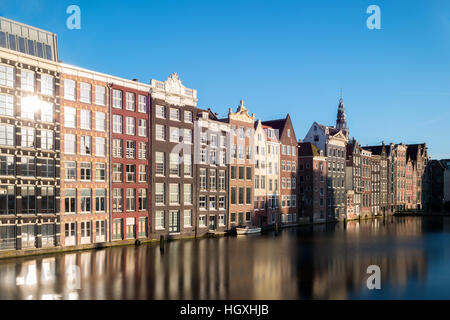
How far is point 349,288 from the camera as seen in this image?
1347 inches

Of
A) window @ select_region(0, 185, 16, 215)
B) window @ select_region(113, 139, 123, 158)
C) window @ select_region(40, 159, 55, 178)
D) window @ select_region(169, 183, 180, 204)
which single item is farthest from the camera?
window @ select_region(169, 183, 180, 204)

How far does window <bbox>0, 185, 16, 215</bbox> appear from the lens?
4703 centimetres

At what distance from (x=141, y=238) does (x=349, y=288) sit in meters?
33.6

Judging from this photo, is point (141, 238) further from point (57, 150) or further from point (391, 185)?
point (391, 185)

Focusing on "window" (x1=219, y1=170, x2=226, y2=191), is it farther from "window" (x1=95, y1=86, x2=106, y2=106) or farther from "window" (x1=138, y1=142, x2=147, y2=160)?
"window" (x1=95, y1=86, x2=106, y2=106)

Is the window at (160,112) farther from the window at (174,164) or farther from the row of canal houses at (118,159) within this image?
the window at (174,164)

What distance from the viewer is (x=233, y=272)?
130ft

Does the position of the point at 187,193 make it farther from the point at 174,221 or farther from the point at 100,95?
the point at 100,95

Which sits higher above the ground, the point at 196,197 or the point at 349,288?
the point at 196,197

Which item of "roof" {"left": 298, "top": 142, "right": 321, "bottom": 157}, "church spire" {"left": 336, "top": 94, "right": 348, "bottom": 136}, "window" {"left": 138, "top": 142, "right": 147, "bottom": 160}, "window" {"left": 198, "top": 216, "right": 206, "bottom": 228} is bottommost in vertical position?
"window" {"left": 198, "top": 216, "right": 206, "bottom": 228}

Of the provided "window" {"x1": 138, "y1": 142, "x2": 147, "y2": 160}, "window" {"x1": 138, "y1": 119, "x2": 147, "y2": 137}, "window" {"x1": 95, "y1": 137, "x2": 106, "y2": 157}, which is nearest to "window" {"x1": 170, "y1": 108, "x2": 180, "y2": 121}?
"window" {"x1": 138, "y1": 119, "x2": 147, "y2": 137}

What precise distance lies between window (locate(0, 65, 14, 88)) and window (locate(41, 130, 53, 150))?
6055mm
